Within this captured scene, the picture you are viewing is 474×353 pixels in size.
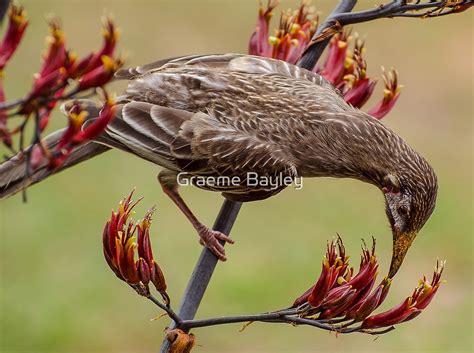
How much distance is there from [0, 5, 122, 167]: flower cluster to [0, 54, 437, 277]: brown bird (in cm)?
126

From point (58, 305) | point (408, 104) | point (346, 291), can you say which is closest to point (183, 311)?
→ point (346, 291)

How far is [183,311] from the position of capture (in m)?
2.75

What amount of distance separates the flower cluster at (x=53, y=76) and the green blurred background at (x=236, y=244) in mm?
4850

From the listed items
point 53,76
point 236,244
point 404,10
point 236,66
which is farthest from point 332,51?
point 236,244

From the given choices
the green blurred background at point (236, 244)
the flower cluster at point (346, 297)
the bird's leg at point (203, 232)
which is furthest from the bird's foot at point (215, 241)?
the green blurred background at point (236, 244)

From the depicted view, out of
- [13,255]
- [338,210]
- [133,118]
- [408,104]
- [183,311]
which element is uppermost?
[133,118]

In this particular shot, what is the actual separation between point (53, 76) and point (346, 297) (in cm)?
117

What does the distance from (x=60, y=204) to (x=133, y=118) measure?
532 cm

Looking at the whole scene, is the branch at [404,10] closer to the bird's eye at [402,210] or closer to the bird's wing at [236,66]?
the bird's wing at [236,66]

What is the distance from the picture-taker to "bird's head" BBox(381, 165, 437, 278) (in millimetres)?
3123

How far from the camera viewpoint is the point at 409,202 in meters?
3.17

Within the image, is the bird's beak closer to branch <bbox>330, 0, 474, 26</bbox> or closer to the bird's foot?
the bird's foot

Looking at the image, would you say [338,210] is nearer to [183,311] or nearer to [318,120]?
[318,120]

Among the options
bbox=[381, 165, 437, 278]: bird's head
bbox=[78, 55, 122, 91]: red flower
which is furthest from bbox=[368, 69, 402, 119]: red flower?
bbox=[78, 55, 122, 91]: red flower
